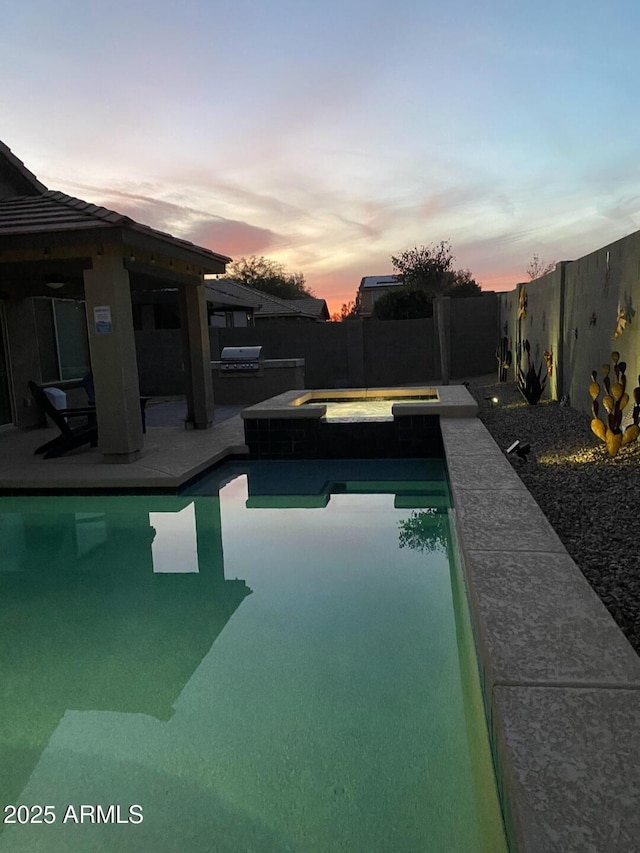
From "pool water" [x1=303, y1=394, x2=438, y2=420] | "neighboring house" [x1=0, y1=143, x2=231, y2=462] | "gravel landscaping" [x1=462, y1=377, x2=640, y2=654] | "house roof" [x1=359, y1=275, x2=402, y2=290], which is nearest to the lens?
"gravel landscaping" [x1=462, y1=377, x2=640, y2=654]

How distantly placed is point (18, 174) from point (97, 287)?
5143mm

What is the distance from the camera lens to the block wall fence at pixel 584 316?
20.9ft

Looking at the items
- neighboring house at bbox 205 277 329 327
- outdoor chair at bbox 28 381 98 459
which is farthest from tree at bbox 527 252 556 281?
outdoor chair at bbox 28 381 98 459

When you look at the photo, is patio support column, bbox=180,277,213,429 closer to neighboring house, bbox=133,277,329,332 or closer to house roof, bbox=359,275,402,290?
neighboring house, bbox=133,277,329,332

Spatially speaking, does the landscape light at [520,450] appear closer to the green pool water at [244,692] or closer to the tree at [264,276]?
the green pool water at [244,692]

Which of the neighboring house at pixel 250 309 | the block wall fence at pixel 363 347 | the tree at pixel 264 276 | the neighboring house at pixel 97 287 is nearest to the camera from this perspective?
the neighboring house at pixel 97 287

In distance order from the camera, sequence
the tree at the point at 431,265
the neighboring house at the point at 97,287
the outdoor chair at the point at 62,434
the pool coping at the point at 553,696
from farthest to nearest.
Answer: the tree at the point at 431,265, the outdoor chair at the point at 62,434, the neighboring house at the point at 97,287, the pool coping at the point at 553,696

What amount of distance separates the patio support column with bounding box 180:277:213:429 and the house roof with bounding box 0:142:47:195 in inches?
147

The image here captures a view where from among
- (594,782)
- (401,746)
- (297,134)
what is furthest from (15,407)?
(594,782)

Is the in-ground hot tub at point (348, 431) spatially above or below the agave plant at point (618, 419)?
below

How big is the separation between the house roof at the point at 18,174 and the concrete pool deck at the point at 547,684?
9.98m

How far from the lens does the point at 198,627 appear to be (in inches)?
151

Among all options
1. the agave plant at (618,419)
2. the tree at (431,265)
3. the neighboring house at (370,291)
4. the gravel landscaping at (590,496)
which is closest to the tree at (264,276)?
the neighboring house at (370,291)

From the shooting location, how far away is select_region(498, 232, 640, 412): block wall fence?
20.9 ft
